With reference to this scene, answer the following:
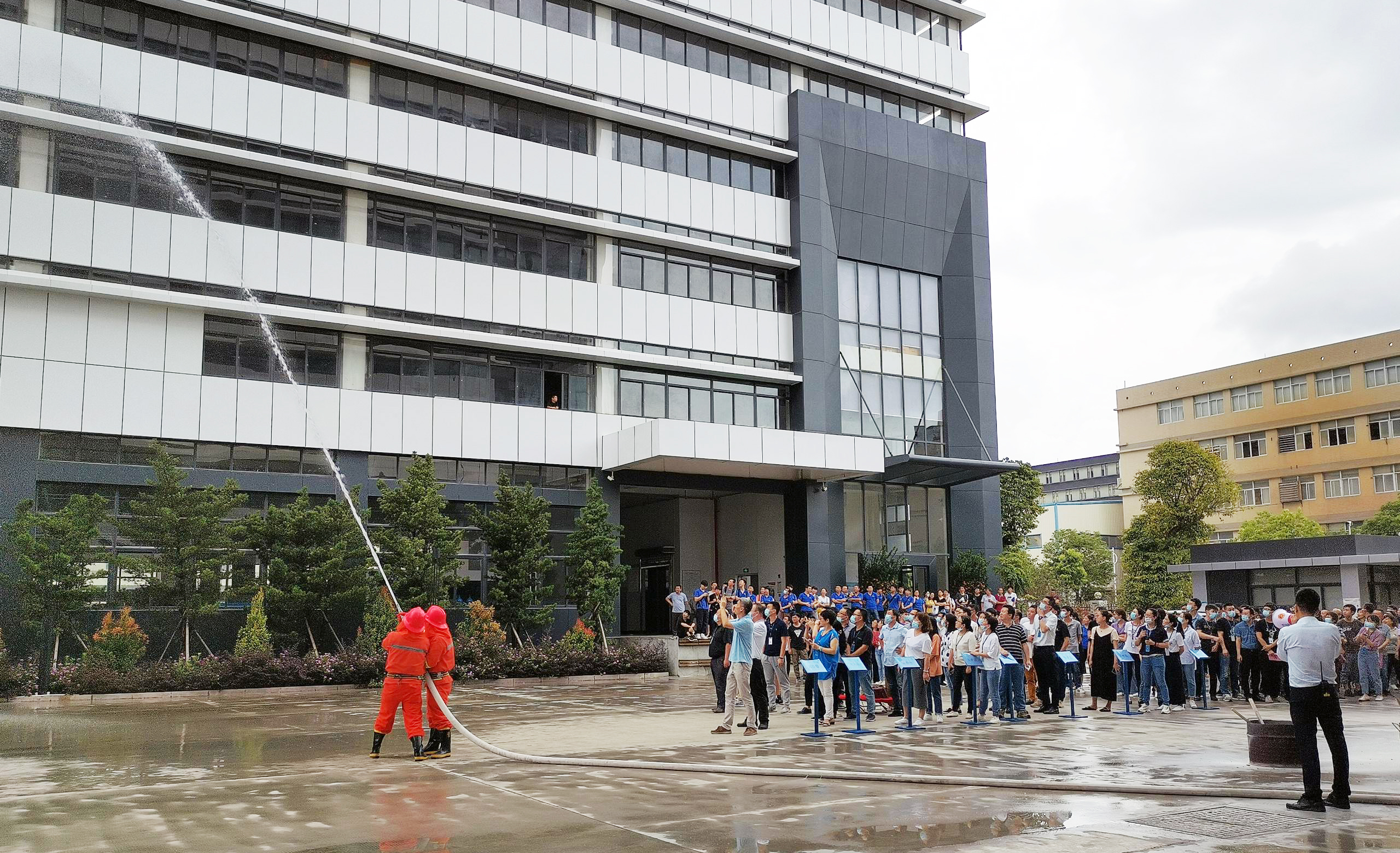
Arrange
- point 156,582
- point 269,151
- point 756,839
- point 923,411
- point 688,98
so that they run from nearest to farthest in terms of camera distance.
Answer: point 756,839
point 156,582
point 269,151
point 688,98
point 923,411

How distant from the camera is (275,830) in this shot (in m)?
9.06

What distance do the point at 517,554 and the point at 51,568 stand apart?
11.6 m

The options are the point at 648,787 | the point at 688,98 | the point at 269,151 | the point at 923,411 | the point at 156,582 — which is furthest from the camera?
the point at 923,411

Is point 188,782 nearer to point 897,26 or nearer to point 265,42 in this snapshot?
point 265,42

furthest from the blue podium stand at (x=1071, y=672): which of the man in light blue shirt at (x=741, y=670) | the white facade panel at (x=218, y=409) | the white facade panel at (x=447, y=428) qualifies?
the white facade panel at (x=218, y=409)

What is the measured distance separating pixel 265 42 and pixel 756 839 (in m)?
30.7

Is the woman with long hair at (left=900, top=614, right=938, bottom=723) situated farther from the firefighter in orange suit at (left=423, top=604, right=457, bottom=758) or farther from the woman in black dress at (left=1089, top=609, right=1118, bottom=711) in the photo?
the firefighter in orange suit at (left=423, top=604, right=457, bottom=758)

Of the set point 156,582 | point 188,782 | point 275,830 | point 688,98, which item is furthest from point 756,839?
point 688,98

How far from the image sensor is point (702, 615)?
1353 inches

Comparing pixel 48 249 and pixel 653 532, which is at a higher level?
pixel 48 249

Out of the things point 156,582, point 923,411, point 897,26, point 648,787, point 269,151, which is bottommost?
point 648,787

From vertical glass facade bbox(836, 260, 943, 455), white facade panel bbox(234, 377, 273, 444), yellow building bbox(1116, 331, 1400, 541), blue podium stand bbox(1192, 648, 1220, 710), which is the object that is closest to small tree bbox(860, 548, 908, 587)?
vertical glass facade bbox(836, 260, 943, 455)

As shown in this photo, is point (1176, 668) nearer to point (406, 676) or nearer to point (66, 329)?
point (406, 676)

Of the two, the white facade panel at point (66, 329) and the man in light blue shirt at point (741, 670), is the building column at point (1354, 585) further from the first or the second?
the white facade panel at point (66, 329)
